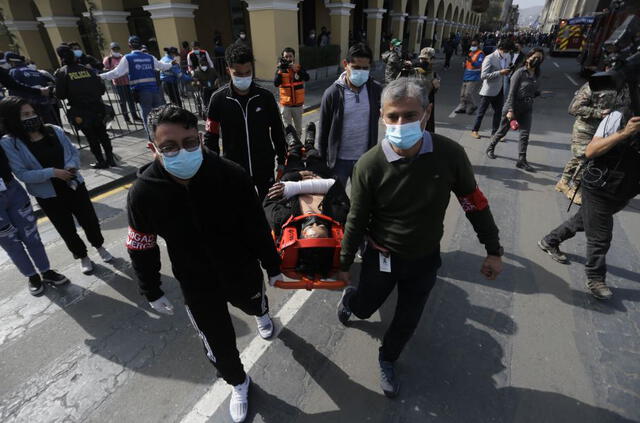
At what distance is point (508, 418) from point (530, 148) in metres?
6.71

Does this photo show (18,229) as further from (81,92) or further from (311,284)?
(81,92)

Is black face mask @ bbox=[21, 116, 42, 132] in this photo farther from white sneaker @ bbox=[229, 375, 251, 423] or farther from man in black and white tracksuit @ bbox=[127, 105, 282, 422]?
white sneaker @ bbox=[229, 375, 251, 423]

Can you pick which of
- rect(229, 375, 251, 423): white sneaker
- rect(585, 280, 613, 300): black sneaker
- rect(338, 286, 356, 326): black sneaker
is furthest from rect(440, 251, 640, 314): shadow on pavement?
rect(229, 375, 251, 423): white sneaker

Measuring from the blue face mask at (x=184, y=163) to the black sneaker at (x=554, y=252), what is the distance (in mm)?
4063

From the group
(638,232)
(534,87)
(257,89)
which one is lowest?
(638,232)

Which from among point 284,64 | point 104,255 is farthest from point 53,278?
point 284,64

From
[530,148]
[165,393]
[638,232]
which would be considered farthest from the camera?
[530,148]

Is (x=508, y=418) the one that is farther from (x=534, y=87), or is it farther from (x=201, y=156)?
(x=534, y=87)

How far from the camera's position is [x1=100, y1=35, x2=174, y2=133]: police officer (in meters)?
7.01

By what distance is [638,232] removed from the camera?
441cm

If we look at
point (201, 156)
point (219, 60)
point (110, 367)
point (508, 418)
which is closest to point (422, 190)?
point (201, 156)

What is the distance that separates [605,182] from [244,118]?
11.1 ft

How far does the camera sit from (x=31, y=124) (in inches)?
118

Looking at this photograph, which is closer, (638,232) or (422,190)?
(422,190)
